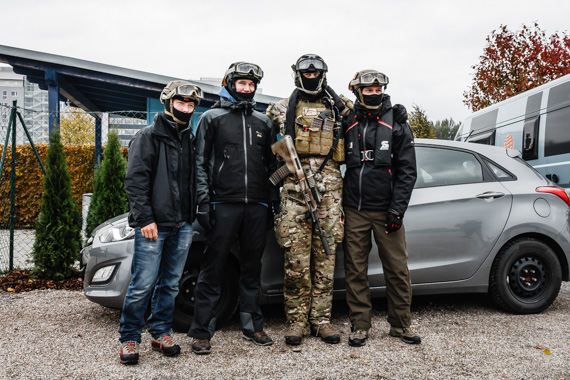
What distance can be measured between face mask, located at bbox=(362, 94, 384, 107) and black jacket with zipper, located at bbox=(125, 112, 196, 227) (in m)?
1.43

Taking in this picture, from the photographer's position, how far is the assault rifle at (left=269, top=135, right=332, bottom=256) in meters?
3.51

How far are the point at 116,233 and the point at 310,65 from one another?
2124 millimetres

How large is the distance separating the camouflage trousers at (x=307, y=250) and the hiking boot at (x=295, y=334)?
0.16 ft

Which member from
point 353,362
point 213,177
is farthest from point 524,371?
point 213,177

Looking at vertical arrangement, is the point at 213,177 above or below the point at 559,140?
below

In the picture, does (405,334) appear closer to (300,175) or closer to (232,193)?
(300,175)

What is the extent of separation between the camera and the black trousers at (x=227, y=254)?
3.47m

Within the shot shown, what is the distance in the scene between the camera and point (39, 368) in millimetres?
3158

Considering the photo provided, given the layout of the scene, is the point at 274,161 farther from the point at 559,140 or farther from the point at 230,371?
the point at 559,140

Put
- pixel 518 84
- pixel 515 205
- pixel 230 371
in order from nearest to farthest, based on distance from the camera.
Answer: pixel 230 371
pixel 515 205
pixel 518 84

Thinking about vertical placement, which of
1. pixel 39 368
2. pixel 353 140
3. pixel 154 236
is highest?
pixel 353 140

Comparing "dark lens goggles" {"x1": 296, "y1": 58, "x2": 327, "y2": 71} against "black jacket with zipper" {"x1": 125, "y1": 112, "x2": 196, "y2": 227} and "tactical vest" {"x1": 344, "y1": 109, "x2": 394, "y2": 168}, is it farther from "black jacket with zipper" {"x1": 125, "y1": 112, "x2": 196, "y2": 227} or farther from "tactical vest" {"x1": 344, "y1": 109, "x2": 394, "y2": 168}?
"black jacket with zipper" {"x1": 125, "y1": 112, "x2": 196, "y2": 227}

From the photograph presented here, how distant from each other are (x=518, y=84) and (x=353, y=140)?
46.9ft

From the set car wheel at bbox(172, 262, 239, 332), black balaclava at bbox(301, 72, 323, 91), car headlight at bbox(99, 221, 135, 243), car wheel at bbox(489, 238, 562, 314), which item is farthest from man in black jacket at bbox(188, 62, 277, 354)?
car wheel at bbox(489, 238, 562, 314)
